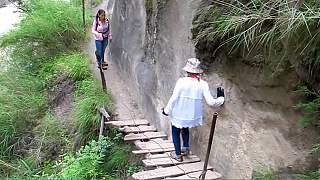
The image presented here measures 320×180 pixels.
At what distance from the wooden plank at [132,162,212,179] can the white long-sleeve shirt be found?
0.48 m

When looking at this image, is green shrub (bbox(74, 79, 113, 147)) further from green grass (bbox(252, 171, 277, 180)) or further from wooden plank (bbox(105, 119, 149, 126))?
green grass (bbox(252, 171, 277, 180))

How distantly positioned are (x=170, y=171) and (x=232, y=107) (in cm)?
101

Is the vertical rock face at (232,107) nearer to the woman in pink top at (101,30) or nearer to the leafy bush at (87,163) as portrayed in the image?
the leafy bush at (87,163)

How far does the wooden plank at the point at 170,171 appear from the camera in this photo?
4863 millimetres

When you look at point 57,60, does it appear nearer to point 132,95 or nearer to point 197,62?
point 132,95

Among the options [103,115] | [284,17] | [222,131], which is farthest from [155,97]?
[284,17]

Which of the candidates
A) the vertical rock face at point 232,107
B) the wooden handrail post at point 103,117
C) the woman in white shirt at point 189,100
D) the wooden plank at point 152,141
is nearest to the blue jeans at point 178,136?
the woman in white shirt at point 189,100

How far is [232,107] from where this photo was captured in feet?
15.7

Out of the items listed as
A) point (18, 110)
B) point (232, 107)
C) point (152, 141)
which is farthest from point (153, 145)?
point (18, 110)

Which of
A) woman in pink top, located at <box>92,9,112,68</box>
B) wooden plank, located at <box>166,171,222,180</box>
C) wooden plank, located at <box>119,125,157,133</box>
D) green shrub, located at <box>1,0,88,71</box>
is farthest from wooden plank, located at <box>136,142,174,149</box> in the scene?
green shrub, located at <box>1,0,88,71</box>

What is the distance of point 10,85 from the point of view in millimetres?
9047

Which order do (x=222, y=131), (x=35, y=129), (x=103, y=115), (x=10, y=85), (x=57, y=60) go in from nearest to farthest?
1. (x=222, y=131)
2. (x=103, y=115)
3. (x=35, y=129)
4. (x=10, y=85)
5. (x=57, y=60)

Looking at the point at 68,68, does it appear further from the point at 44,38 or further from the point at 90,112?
the point at 90,112

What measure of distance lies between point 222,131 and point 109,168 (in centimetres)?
230
